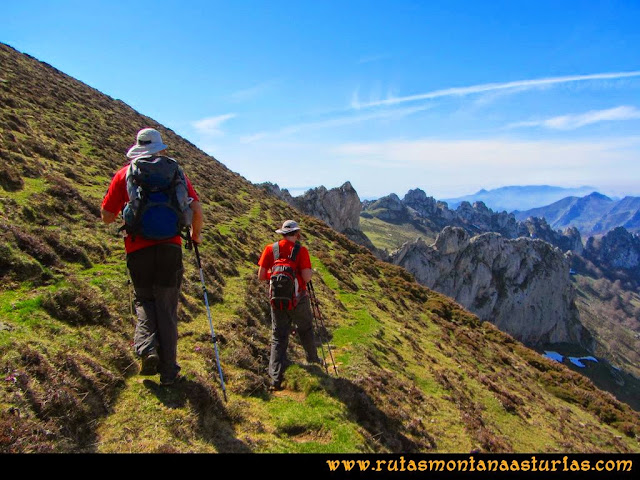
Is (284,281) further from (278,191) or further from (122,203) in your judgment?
(278,191)

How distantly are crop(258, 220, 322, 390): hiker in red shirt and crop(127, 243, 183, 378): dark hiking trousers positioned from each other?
2.80m

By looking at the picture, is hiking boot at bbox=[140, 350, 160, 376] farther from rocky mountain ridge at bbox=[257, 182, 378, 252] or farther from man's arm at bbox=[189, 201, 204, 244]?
rocky mountain ridge at bbox=[257, 182, 378, 252]

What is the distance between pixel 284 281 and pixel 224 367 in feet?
8.95

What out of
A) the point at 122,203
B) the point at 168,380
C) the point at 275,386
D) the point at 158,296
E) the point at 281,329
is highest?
the point at 122,203

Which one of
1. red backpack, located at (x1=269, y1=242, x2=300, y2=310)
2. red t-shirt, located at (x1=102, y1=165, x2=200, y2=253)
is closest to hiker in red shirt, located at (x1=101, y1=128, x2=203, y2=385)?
red t-shirt, located at (x1=102, y1=165, x2=200, y2=253)

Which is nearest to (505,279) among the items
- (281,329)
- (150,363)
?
(281,329)

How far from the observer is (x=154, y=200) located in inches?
237

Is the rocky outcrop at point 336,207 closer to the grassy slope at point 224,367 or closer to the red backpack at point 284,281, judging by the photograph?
the grassy slope at point 224,367

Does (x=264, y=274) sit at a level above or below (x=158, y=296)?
below

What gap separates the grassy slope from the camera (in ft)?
19.3

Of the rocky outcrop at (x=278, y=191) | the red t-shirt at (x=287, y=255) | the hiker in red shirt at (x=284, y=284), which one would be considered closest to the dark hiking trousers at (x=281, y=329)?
the hiker in red shirt at (x=284, y=284)

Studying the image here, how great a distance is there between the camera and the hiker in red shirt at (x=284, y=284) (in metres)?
8.98
